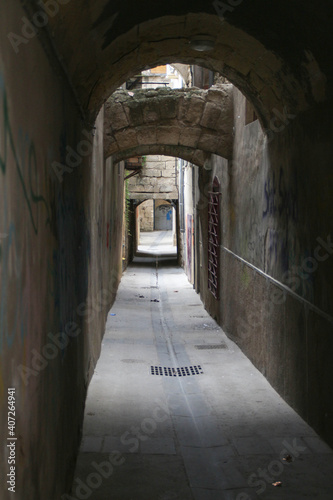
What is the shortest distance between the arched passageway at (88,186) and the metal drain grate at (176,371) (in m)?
0.84

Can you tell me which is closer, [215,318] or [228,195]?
[228,195]

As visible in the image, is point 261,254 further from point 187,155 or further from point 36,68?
point 187,155

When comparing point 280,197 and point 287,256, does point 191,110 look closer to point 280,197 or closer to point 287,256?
point 280,197

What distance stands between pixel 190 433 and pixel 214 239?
726cm

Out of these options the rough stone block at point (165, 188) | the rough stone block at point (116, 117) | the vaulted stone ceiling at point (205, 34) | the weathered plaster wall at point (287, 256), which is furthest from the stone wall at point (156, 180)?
the vaulted stone ceiling at point (205, 34)

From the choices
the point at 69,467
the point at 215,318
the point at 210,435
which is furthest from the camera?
the point at 215,318

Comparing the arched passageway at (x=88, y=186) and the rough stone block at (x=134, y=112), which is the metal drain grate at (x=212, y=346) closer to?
the arched passageway at (x=88, y=186)

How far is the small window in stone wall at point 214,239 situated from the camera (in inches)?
475

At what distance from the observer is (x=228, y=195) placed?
35.5 feet

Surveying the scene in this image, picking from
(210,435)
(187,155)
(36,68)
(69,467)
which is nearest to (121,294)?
(187,155)

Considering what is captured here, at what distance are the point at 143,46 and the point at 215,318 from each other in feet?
23.6

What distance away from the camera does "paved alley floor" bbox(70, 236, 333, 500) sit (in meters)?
4.57

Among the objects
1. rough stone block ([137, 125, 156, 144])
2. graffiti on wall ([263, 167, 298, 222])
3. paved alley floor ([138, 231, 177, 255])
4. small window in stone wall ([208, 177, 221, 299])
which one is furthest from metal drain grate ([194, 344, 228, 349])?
paved alley floor ([138, 231, 177, 255])

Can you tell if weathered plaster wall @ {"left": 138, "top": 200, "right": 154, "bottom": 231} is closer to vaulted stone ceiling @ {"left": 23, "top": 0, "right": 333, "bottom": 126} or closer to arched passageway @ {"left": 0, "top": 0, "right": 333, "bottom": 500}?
arched passageway @ {"left": 0, "top": 0, "right": 333, "bottom": 500}
